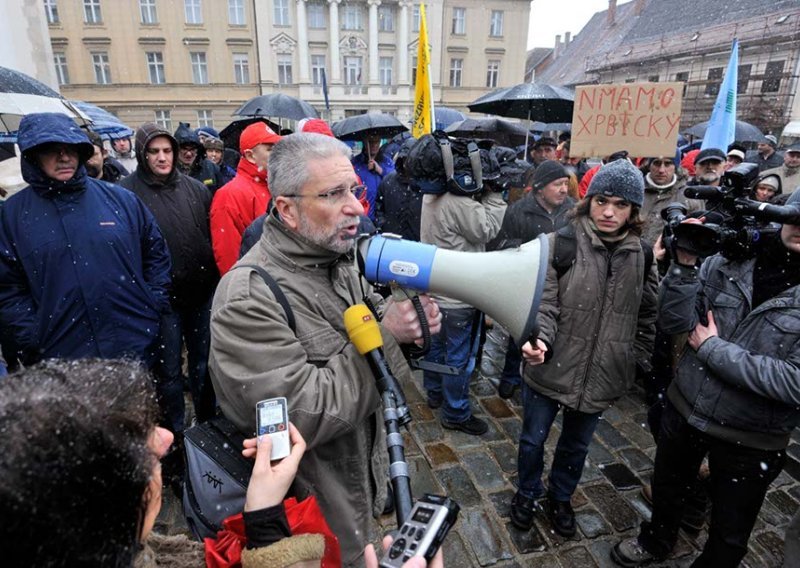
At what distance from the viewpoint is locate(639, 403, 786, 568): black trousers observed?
207cm

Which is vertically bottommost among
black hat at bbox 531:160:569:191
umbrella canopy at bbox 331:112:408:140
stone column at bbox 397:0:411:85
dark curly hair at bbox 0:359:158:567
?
dark curly hair at bbox 0:359:158:567

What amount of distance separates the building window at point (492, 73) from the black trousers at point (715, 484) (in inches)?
1586

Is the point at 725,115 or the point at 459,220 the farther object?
the point at 725,115

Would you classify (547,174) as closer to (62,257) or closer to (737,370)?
(737,370)

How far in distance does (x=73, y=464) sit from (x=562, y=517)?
283 cm

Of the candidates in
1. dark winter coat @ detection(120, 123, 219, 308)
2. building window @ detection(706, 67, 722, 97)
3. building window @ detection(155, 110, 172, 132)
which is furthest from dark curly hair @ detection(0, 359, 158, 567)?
building window @ detection(155, 110, 172, 132)

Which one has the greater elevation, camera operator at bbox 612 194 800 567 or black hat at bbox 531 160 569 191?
black hat at bbox 531 160 569 191

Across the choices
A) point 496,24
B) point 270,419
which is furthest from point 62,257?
point 496,24

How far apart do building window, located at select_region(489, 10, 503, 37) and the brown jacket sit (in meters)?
40.9

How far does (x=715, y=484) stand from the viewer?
2184mm

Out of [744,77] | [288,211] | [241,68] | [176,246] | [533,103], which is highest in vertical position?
[241,68]

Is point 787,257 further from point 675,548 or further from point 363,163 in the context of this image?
point 363,163

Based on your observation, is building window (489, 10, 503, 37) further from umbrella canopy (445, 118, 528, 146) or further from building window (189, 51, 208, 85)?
umbrella canopy (445, 118, 528, 146)

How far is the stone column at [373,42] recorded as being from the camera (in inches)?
1355
